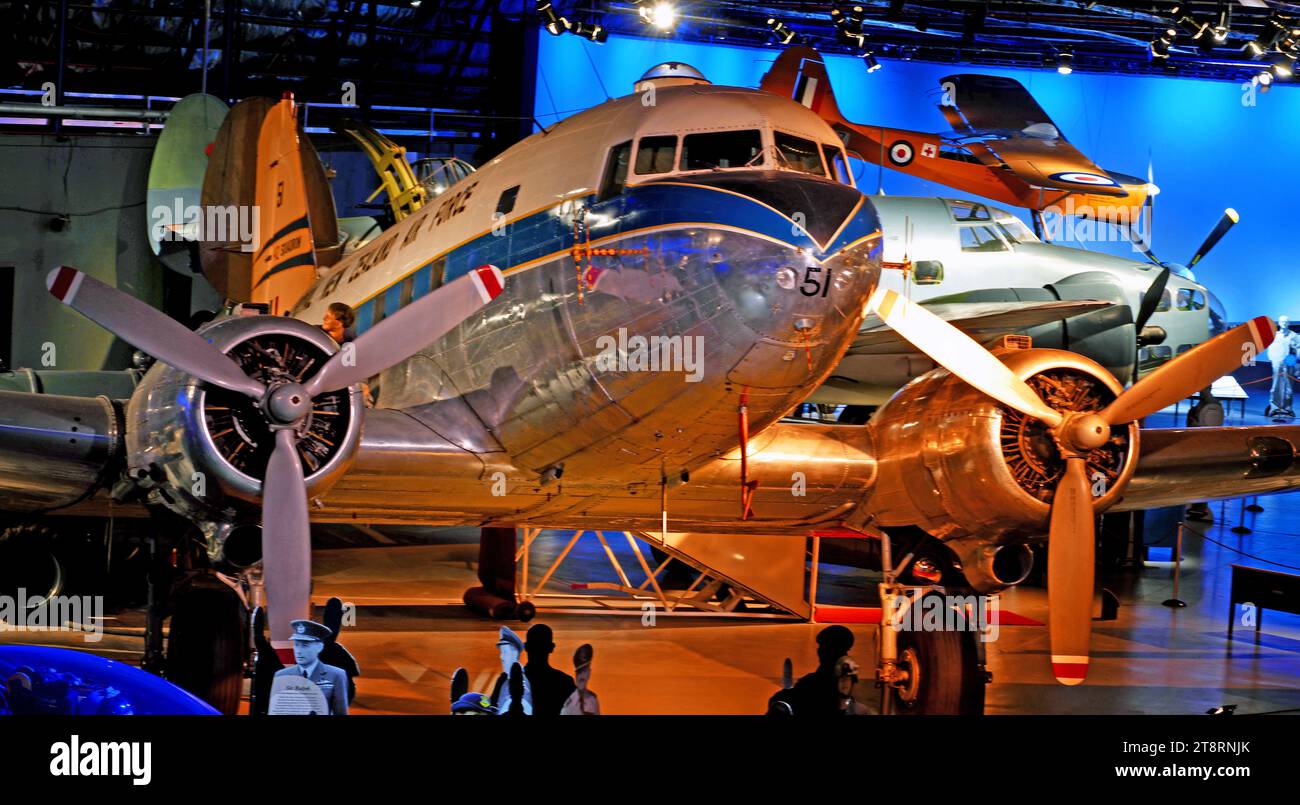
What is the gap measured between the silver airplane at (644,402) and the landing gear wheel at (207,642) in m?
0.10

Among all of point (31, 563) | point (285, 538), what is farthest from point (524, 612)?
point (285, 538)

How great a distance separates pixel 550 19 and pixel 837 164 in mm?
10582

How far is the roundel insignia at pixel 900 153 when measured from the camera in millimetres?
19453

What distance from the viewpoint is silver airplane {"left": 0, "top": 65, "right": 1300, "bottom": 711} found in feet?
22.2

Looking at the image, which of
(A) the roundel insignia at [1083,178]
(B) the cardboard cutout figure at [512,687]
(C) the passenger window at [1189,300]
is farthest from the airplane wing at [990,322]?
(B) the cardboard cutout figure at [512,687]

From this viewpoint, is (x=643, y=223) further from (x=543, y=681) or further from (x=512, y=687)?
(x=512, y=687)

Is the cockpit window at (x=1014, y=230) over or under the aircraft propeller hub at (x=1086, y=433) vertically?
over

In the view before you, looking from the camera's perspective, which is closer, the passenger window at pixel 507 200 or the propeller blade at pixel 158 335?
the propeller blade at pixel 158 335

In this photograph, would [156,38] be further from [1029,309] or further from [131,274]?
[1029,309]

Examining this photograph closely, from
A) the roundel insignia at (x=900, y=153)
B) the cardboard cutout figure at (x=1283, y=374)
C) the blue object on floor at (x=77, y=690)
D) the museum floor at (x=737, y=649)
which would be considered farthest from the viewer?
the cardboard cutout figure at (x=1283, y=374)

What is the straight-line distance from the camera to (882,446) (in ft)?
28.9

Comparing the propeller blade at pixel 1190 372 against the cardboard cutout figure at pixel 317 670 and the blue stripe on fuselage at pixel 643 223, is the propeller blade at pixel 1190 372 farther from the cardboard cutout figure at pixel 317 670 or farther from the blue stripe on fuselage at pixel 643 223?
the cardboard cutout figure at pixel 317 670

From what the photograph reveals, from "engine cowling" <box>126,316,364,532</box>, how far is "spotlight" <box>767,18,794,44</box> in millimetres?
14716

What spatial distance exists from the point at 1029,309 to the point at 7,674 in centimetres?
1241
